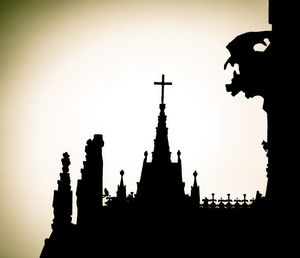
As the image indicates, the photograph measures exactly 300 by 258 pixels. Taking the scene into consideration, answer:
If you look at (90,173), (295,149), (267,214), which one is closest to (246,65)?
(295,149)

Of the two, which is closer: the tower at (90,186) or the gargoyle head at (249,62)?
the gargoyle head at (249,62)

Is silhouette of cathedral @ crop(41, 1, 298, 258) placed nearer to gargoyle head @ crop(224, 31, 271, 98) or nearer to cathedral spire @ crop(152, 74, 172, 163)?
gargoyle head @ crop(224, 31, 271, 98)

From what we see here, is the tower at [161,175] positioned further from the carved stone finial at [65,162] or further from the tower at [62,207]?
the tower at [62,207]

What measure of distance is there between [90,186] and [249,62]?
6.31 m

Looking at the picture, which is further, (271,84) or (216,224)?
(216,224)

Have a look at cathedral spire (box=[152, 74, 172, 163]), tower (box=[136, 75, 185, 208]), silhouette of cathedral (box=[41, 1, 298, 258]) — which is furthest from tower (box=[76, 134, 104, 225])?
cathedral spire (box=[152, 74, 172, 163])

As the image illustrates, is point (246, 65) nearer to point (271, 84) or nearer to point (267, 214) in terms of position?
point (271, 84)

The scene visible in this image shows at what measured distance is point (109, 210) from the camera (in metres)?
12.2

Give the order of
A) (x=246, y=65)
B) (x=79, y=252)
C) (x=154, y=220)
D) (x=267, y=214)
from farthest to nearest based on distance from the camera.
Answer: (x=154, y=220), (x=79, y=252), (x=246, y=65), (x=267, y=214)

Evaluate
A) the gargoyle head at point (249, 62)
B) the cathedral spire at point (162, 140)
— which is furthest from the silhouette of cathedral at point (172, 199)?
the cathedral spire at point (162, 140)

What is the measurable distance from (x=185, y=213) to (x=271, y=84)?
1246 cm

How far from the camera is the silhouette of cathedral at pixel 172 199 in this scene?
3.56m

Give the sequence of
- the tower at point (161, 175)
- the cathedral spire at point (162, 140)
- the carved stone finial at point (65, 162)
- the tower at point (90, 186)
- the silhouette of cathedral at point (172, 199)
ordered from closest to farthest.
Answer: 1. the silhouette of cathedral at point (172, 199)
2. the tower at point (90, 186)
3. the carved stone finial at point (65, 162)
4. the tower at point (161, 175)
5. the cathedral spire at point (162, 140)

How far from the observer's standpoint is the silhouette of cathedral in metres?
3.56
